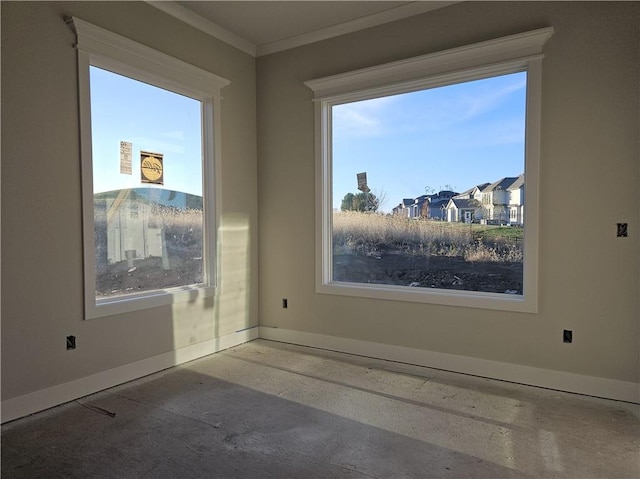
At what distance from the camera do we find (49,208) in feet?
9.36

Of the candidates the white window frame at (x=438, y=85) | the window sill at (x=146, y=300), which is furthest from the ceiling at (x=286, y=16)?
the window sill at (x=146, y=300)

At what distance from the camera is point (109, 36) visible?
3.15 meters

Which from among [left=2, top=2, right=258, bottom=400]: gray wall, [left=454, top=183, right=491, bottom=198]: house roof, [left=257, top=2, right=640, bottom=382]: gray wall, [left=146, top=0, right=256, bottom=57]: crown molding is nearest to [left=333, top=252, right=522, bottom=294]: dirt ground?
[left=257, top=2, right=640, bottom=382]: gray wall

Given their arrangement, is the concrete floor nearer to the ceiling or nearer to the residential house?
the residential house

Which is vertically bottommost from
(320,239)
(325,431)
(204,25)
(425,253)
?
(325,431)

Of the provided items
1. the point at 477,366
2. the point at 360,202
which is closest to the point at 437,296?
the point at 477,366

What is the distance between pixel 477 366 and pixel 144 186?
10.5 ft

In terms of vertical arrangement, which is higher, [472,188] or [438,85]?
[438,85]

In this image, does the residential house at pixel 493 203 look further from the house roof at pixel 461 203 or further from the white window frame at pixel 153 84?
the white window frame at pixel 153 84

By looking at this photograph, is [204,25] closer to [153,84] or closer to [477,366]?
[153,84]

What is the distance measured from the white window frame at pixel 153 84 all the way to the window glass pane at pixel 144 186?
0.22 feet

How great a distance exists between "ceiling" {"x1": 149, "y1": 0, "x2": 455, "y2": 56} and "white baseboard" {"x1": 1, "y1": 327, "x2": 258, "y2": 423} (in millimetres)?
2987

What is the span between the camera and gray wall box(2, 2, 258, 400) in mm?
2658

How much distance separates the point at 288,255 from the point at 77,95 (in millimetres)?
2365
